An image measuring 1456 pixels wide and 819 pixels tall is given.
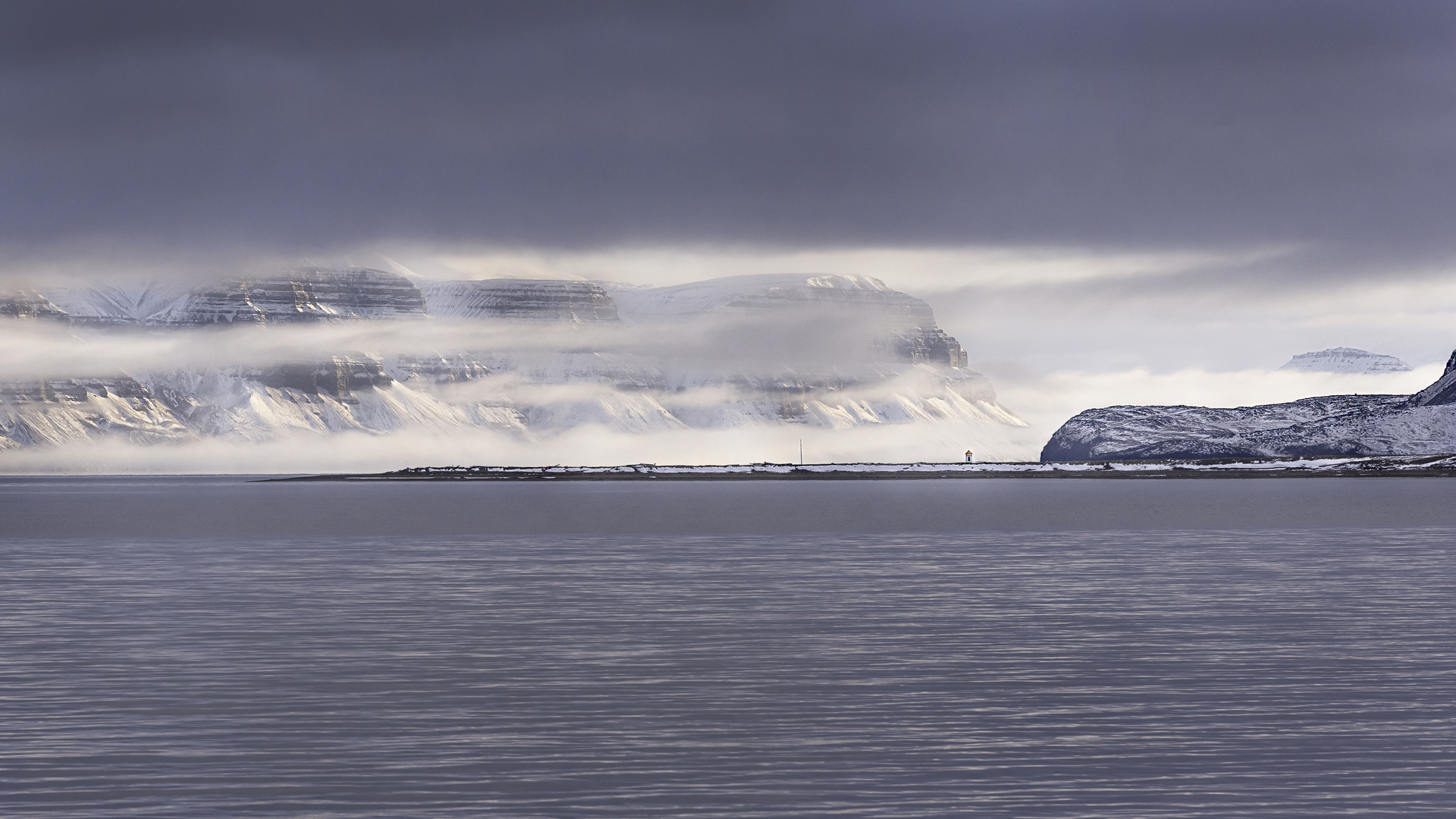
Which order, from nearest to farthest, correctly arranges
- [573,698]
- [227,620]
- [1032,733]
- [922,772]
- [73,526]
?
[922,772] → [1032,733] → [573,698] → [227,620] → [73,526]

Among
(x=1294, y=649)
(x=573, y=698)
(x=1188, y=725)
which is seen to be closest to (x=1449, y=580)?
(x=1294, y=649)

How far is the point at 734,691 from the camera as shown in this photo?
118 ft

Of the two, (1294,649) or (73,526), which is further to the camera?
(73,526)

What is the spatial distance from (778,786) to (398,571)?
186 feet

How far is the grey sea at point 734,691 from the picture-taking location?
25.0 m

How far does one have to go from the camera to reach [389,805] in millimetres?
24000

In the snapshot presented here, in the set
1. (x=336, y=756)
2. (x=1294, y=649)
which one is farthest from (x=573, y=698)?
(x=1294, y=649)

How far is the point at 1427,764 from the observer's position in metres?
26.8

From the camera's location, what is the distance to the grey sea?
25031 mm

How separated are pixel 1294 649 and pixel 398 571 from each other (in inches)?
1928

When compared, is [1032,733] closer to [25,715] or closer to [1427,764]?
[1427,764]

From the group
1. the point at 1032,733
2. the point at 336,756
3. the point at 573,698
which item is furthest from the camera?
the point at 573,698

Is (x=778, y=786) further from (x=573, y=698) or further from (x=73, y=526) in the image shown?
(x=73, y=526)

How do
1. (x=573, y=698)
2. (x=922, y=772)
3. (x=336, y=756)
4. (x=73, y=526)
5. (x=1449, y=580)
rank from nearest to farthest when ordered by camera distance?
(x=922, y=772)
(x=336, y=756)
(x=573, y=698)
(x=1449, y=580)
(x=73, y=526)
